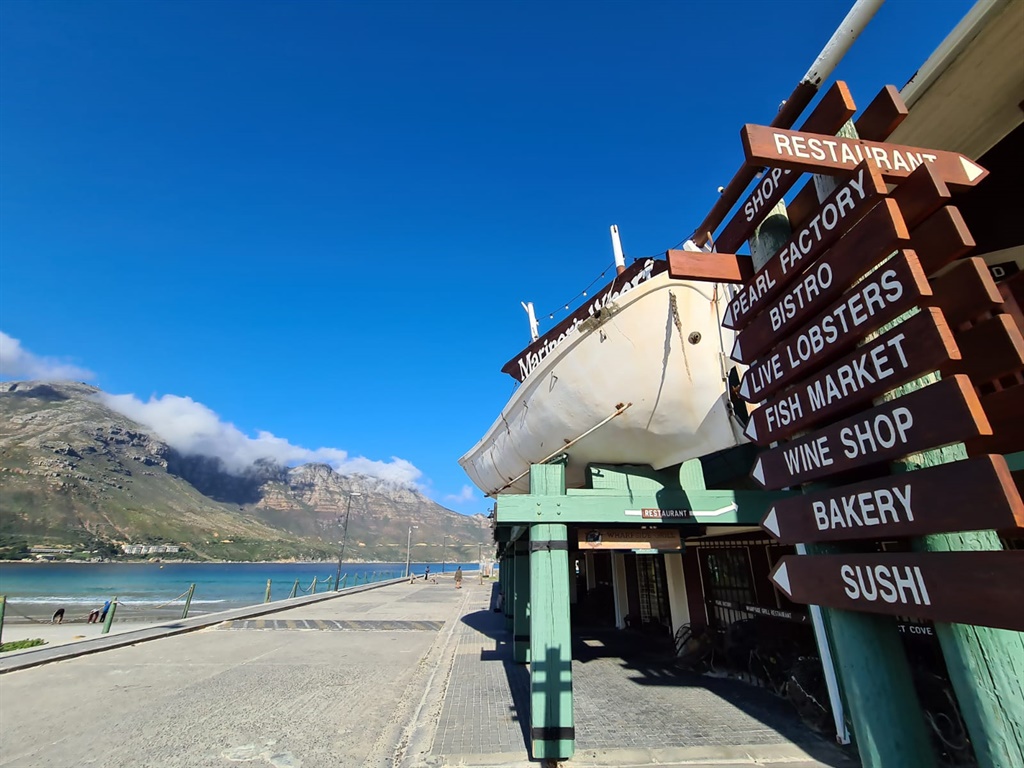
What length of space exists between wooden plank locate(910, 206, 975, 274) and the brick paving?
17.1 feet

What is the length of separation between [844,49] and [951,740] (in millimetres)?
6039

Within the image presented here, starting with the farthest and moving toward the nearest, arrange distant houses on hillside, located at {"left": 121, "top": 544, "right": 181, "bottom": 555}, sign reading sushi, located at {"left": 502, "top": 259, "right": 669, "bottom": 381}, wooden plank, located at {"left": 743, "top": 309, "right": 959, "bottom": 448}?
distant houses on hillside, located at {"left": 121, "top": 544, "right": 181, "bottom": 555}
sign reading sushi, located at {"left": 502, "top": 259, "right": 669, "bottom": 381}
wooden plank, located at {"left": 743, "top": 309, "right": 959, "bottom": 448}

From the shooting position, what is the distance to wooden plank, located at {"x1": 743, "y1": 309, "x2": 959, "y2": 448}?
169 centimetres

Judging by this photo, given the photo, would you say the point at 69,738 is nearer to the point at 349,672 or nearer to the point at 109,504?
the point at 349,672

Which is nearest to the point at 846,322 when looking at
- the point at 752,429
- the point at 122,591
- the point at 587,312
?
the point at 752,429

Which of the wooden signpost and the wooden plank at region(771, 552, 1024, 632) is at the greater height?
the wooden signpost

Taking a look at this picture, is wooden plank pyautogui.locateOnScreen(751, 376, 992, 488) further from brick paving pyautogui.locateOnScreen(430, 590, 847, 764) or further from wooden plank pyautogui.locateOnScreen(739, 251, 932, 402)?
brick paving pyautogui.locateOnScreen(430, 590, 847, 764)

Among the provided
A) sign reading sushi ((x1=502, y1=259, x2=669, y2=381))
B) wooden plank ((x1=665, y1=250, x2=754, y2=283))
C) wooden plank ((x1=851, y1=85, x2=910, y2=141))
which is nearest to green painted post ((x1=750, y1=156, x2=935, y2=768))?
wooden plank ((x1=665, y1=250, x2=754, y2=283))

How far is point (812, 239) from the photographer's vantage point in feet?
7.56

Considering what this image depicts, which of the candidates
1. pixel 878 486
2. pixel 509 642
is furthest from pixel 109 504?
pixel 878 486

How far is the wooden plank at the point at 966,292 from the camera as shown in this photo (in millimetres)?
1755

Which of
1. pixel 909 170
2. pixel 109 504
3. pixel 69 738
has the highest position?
pixel 109 504

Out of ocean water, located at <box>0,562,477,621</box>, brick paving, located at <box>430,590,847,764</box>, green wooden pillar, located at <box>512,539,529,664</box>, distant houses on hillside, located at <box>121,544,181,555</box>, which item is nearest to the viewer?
brick paving, located at <box>430,590,847,764</box>

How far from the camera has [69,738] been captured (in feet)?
18.4
